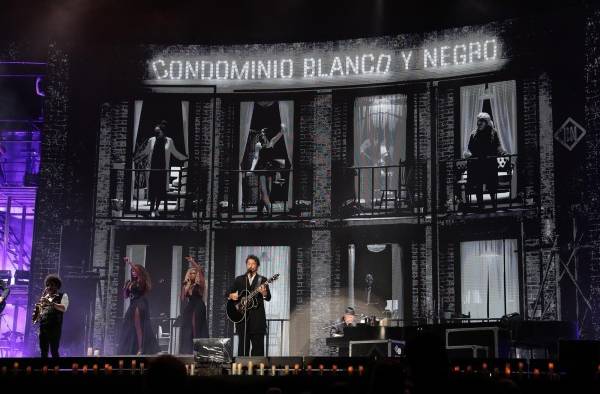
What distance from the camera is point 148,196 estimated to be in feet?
52.6

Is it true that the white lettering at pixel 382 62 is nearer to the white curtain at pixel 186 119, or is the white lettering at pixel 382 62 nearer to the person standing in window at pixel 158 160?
the white curtain at pixel 186 119

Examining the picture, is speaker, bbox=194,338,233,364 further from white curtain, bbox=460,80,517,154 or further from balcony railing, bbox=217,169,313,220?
white curtain, bbox=460,80,517,154

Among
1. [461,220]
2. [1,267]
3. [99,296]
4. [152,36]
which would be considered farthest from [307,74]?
[1,267]

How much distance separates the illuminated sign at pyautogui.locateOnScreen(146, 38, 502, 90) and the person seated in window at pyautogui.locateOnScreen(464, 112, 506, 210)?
1.17m

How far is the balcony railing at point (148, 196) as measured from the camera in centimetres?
1599

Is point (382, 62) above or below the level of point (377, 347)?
above

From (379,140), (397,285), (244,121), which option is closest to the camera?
(397,285)

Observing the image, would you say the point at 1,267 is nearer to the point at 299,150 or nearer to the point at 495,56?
the point at 299,150

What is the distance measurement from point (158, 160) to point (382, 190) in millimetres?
4348

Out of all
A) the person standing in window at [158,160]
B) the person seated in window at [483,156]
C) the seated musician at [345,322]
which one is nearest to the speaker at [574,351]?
the seated musician at [345,322]

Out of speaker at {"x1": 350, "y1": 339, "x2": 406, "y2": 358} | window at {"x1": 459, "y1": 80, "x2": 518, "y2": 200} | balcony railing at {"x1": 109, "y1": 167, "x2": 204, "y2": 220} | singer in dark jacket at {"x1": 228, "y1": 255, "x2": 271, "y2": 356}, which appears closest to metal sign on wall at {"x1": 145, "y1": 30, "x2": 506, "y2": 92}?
window at {"x1": 459, "y1": 80, "x2": 518, "y2": 200}

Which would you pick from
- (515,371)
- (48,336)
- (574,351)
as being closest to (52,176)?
(48,336)

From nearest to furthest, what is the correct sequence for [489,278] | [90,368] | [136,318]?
1. [90,368]
2. [136,318]
3. [489,278]

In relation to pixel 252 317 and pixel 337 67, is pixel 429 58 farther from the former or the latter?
pixel 252 317
